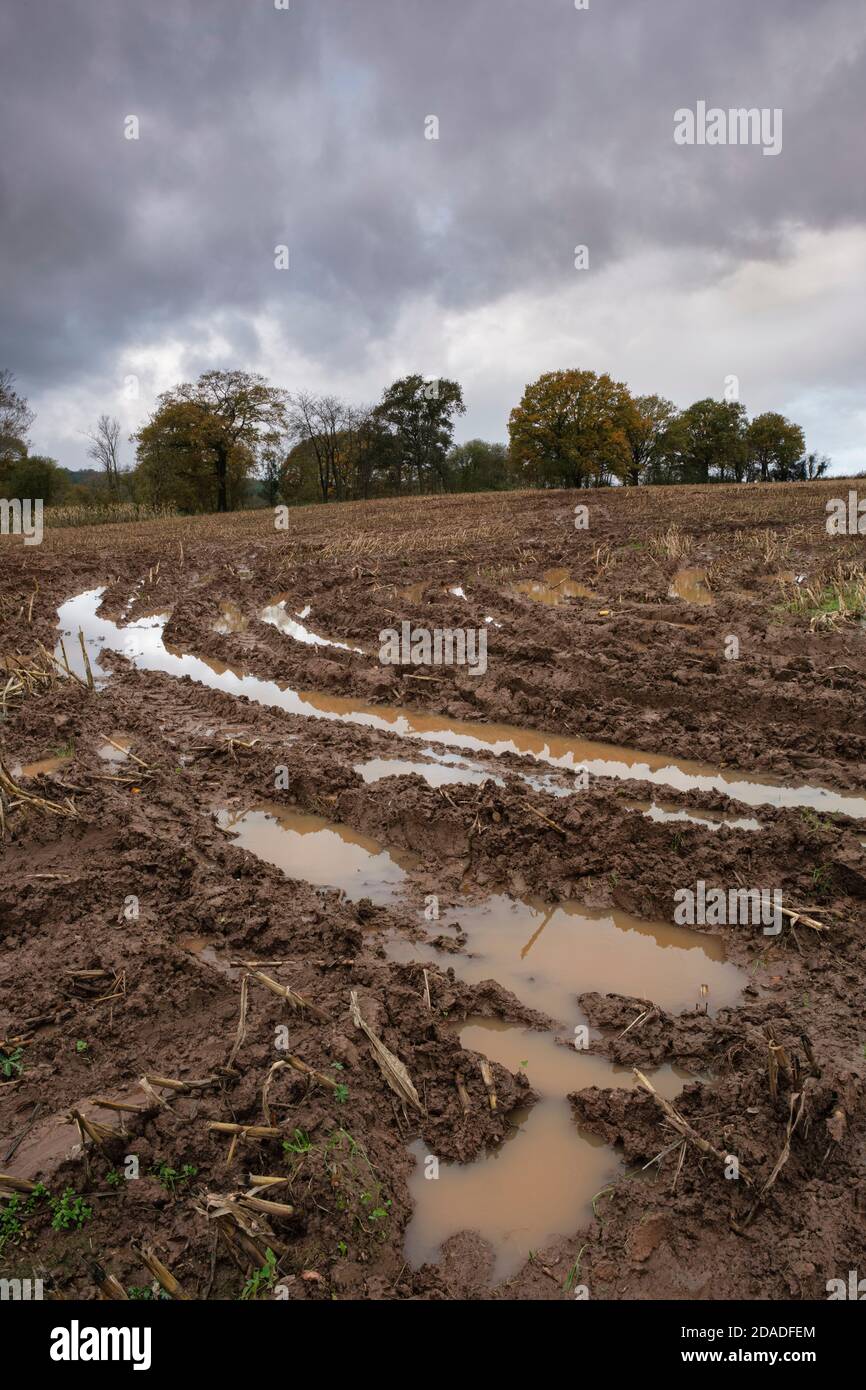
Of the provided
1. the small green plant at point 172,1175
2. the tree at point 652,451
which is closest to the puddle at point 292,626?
the small green plant at point 172,1175

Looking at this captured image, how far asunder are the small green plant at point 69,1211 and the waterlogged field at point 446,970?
10mm

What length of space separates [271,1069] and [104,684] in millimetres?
8073

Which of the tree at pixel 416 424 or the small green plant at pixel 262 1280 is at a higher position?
the tree at pixel 416 424

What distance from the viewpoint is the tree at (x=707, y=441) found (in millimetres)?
58438

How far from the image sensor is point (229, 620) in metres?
14.1

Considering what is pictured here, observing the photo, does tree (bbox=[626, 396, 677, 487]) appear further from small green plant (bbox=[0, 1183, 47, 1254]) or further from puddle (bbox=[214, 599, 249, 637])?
small green plant (bbox=[0, 1183, 47, 1254])

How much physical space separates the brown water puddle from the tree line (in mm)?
42516

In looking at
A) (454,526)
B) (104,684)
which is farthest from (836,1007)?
(454,526)

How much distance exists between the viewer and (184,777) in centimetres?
713

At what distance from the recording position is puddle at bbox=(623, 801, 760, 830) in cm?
606

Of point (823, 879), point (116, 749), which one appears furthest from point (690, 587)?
point (116, 749)

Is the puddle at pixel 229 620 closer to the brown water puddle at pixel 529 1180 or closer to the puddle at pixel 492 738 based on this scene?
the puddle at pixel 492 738

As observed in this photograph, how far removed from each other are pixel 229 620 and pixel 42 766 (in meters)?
6.69
